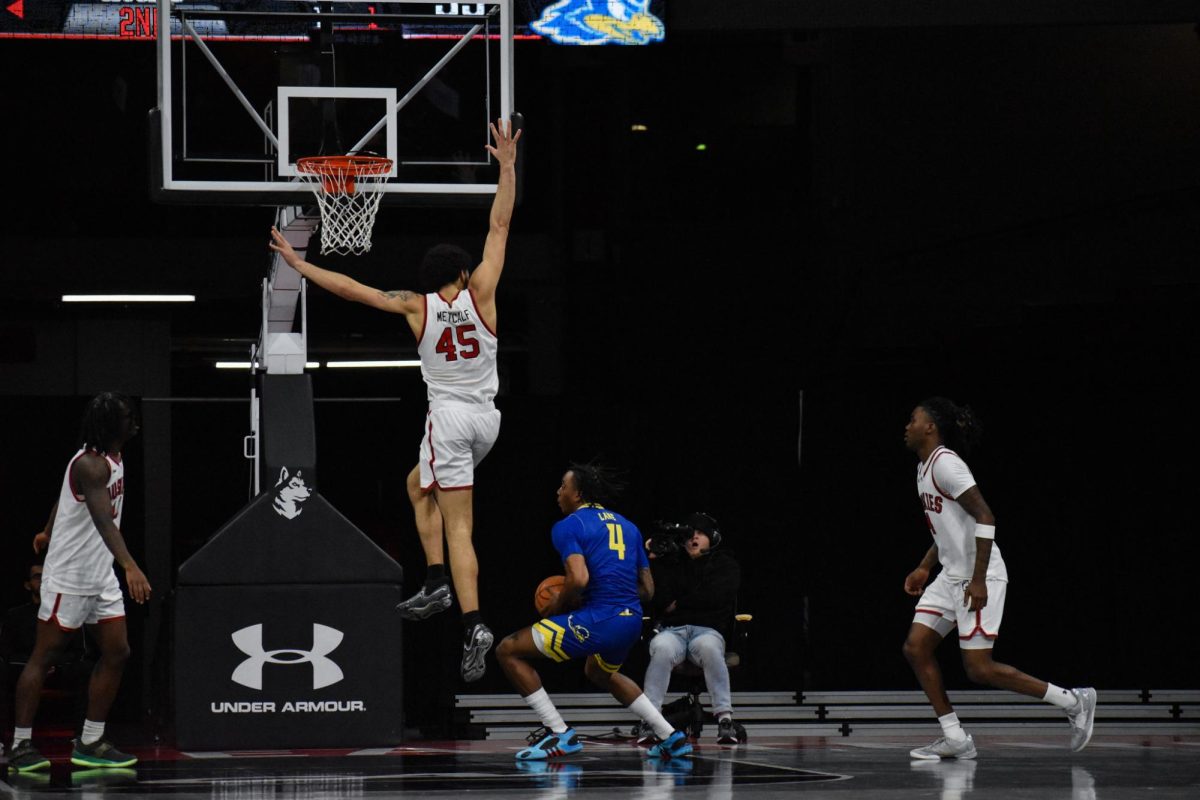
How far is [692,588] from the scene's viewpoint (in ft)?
37.4

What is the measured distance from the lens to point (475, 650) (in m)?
8.00

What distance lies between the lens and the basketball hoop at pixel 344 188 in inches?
331

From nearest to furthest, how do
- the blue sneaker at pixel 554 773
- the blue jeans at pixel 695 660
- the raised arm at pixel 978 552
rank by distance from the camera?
the blue sneaker at pixel 554 773
the raised arm at pixel 978 552
the blue jeans at pixel 695 660

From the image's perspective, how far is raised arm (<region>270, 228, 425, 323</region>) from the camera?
25.3ft

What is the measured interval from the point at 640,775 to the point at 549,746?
35.4 inches

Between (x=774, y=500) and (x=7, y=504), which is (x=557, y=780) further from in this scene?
(x=7, y=504)

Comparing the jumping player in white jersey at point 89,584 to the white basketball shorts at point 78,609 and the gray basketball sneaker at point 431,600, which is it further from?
the gray basketball sneaker at point 431,600

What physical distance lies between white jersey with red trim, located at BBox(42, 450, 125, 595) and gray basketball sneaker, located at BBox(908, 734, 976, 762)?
4.42 meters

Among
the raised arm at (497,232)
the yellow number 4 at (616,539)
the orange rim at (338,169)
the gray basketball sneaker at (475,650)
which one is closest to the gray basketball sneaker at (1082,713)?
the yellow number 4 at (616,539)

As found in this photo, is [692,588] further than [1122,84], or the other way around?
[1122,84]

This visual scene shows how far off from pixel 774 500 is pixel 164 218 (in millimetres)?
5347

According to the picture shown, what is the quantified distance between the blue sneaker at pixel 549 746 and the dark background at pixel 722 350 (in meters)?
3.87

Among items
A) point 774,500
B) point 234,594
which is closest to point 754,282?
point 774,500

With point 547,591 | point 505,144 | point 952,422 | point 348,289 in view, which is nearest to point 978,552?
point 952,422
